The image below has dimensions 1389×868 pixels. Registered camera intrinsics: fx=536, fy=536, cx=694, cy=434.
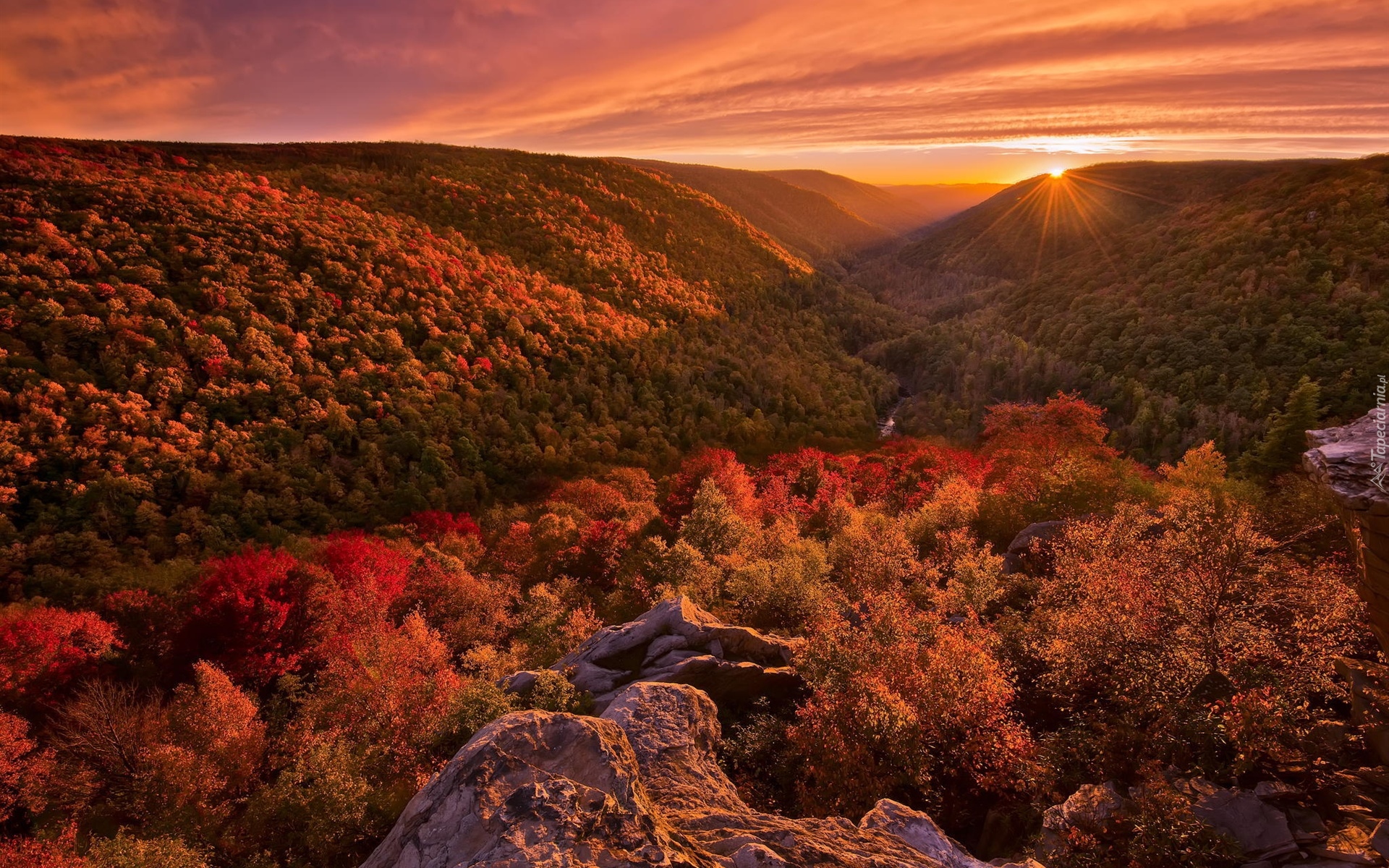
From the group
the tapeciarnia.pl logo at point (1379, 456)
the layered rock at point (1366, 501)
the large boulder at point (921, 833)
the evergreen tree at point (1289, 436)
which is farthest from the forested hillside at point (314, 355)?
the tapeciarnia.pl logo at point (1379, 456)

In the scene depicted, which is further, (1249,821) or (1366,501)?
(1249,821)

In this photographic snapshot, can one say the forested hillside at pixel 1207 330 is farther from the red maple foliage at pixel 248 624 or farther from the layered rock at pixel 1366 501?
the red maple foliage at pixel 248 624

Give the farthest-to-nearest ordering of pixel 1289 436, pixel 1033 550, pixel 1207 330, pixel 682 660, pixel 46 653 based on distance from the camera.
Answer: pixel 1207 330 → pixel 1289 436 → pixel 1033 550 → pixel 46 653 → pixel 682 660

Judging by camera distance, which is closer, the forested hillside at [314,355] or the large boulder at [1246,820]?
the large boulder at [1246,820]

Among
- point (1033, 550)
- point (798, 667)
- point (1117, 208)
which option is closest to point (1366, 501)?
point (798, 667)

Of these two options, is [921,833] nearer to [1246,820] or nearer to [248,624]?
[1246,820]

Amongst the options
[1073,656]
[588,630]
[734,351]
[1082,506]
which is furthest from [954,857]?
[734,351]

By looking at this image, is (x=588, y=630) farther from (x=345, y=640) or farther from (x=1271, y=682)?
(x=1271, y=682)
